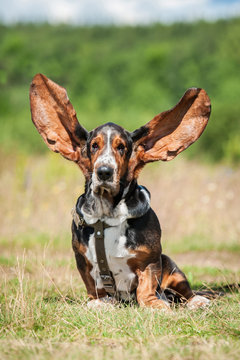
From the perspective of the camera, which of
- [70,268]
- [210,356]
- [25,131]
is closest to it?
[210,356]

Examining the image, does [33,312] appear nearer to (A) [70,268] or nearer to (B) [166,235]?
(A) [70,268]

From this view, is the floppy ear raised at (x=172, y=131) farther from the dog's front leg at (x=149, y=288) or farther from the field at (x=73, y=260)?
the field at (x=73, y=260)

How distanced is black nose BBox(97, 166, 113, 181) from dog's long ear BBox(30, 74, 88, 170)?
42 centimetres

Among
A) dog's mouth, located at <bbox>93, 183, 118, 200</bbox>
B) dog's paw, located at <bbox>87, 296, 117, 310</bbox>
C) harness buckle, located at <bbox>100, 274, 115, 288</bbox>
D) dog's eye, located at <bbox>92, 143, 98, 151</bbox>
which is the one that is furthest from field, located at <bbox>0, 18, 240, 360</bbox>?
dog's eye, located at <bbox>92, 143, 98, 151</bbox>

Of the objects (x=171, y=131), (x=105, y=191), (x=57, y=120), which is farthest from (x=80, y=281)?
(x=171, y=131)

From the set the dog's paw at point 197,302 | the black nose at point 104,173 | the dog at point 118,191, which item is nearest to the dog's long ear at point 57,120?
the dog at point 118,191

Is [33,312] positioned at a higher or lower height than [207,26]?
lower

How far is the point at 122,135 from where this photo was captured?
3508mm

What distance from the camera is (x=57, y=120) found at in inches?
149

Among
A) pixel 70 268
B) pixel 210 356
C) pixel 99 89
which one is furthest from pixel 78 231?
pixel 99 89

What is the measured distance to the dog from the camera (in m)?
3.53

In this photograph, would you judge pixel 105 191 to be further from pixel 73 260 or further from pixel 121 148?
pixel 73 260

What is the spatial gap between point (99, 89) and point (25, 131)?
16.2 metres

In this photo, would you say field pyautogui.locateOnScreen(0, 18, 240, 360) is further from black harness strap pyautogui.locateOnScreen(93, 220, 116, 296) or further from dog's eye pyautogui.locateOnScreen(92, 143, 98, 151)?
dog's eye pyautogui.locateOnScreen(92, 143, 98, 151)
